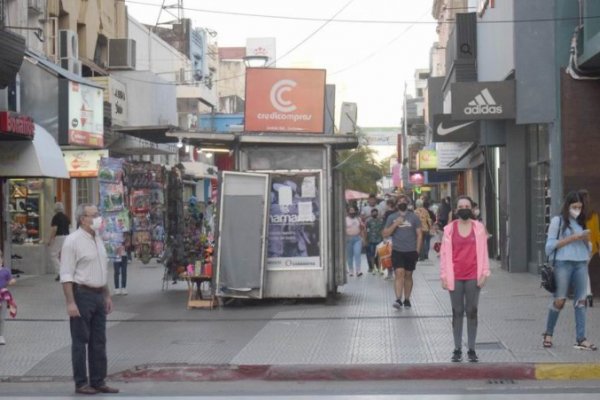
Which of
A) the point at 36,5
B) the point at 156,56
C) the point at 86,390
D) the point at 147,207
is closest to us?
the point at 86,390

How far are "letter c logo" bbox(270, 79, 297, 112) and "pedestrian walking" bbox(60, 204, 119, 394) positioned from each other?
707cm

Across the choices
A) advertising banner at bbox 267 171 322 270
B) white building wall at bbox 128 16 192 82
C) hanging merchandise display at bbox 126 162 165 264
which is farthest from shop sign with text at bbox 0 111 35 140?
white building wall at bbox 128 16 192 82

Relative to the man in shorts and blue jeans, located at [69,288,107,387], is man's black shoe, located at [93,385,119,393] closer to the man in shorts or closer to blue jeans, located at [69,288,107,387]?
blue jeans, located at [69,288,107,387]

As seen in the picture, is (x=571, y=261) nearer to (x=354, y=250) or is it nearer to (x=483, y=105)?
(x=483, y=105)

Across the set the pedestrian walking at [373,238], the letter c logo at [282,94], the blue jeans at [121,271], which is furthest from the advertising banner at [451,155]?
the letter c logo at [282,94]

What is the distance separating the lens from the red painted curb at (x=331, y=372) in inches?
437

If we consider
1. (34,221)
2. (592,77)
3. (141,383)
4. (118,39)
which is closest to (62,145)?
(34,221)

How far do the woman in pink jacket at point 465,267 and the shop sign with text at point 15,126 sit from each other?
11.3 m

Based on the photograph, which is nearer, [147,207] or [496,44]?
Result: [147,207]

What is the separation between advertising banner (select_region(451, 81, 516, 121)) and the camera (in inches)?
757

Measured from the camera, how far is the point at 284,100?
56.4ft

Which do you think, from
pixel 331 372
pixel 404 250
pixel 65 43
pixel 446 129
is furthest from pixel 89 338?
pixel 65 43

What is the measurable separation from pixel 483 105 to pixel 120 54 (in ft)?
58.4

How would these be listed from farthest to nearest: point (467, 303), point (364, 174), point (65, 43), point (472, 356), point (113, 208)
A: 1. point (364, 174)
2. point (65, 43)
3. point (113, 208)
4. point (467, 303)
5. point (472, 356)
